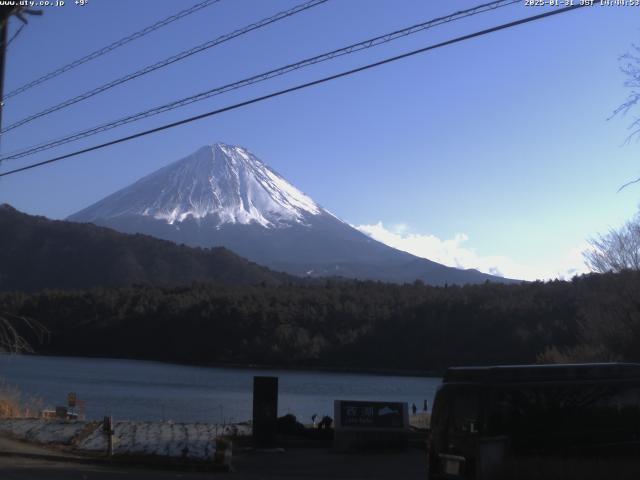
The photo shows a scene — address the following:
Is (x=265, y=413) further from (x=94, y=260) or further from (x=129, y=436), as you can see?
(x=94, y=260)

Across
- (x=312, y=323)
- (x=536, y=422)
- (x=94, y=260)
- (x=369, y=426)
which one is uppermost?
(x=94, y=260)

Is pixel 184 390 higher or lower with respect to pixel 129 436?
higher

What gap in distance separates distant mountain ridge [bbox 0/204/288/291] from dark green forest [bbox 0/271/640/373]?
25071 millimetres

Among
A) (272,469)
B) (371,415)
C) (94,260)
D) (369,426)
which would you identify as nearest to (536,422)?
(272,469)

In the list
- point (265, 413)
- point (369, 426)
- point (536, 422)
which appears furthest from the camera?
point (369, 426)

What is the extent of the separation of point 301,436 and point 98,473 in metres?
6.17

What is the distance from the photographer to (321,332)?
79.6m

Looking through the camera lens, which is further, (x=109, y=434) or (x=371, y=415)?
(x=371, y=415)

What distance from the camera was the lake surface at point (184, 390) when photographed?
33812 millimetres

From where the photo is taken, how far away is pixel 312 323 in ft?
266

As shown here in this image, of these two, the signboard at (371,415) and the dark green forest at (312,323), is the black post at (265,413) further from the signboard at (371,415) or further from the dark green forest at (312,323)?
the dark green forest at (312,323)

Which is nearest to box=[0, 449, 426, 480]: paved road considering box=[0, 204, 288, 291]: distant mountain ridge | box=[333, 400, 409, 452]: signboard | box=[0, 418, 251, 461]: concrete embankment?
box=[333, 400, 409, 452]: signboard

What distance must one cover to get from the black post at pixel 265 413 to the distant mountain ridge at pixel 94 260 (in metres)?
95.2

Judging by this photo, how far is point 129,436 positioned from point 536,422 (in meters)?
10.8
